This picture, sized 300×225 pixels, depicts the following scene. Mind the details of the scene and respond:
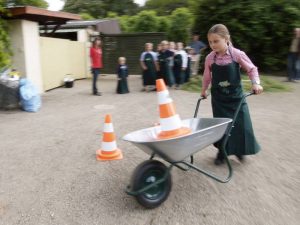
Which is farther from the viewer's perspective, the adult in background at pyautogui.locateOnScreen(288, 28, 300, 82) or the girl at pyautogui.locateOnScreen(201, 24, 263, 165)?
the adult in background at pyautogui.locateOnScreen(288, 28, 300, 82)

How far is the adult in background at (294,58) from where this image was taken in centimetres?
1277

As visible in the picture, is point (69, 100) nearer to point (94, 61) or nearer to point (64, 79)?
point (94, 61)

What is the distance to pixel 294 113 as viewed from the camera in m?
A: 8.31

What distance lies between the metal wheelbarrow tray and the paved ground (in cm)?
57

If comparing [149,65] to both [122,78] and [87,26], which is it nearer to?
[122,78]

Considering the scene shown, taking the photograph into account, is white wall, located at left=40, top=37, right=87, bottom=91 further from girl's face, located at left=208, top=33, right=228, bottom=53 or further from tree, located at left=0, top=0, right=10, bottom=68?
girl's face, located at left=208, top=33, right=228, bottom=53

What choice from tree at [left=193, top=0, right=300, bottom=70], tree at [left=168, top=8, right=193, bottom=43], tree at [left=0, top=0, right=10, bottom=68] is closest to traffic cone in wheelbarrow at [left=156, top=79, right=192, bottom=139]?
tree at [left=0, top=0, right=10, bottom=68]

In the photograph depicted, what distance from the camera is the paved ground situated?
360 cm

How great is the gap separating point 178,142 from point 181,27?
14681mm

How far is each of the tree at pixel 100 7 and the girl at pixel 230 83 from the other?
142ft

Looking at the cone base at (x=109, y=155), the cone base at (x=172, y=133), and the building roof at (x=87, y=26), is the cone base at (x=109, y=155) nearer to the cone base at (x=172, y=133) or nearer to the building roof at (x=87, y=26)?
the cone base at (x=172, y=133)

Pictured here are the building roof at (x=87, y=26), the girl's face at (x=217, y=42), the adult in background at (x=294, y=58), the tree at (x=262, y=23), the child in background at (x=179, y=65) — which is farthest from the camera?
the building roof at (x=87, y=26)

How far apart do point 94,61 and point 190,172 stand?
25.5 ft

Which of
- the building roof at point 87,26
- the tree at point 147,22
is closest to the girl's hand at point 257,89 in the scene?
the building roof at point 87,26
